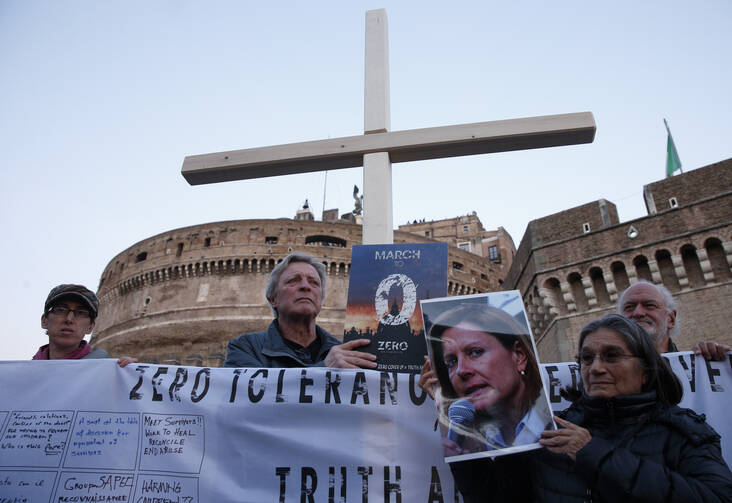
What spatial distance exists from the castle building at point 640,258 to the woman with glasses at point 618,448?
32.8 feet

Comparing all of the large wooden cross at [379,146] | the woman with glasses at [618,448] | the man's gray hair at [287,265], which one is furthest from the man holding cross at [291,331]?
the woman with glasses at [618,448]

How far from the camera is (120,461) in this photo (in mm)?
1945

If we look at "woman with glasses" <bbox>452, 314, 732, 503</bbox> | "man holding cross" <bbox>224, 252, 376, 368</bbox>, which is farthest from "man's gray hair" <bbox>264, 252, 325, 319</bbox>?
"woman with glasses" <bbox>452, 314, 732, 503</bbox>

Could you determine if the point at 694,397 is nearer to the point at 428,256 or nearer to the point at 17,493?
the point at 428,256

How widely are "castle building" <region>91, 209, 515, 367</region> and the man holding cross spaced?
25.1m

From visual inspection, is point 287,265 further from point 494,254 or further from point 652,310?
point 494,254

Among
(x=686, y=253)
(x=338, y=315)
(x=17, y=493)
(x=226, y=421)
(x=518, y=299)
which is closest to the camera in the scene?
(x=518, y=299)

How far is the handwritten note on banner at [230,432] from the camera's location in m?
1.88

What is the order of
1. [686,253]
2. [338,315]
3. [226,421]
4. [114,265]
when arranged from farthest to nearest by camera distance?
[114,265] → [338,315] → [686,253] → [226,421]

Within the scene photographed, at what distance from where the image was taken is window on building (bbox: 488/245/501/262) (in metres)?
40.2

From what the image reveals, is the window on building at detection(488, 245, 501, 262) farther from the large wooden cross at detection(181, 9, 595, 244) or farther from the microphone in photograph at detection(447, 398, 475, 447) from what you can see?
the microphone in photograph at detection(447, 398, 475, 447)

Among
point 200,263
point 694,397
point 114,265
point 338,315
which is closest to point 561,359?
point 694,397

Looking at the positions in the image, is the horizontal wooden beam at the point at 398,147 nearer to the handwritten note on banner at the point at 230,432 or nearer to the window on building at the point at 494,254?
the handwritten note on banner at the point at 230,432

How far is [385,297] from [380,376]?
1.10ft
